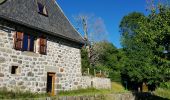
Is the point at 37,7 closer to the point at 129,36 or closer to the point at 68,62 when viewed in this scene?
the point at 68,62

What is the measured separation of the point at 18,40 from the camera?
16250mm

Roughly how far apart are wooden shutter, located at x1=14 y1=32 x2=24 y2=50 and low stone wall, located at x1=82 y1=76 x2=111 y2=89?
8297 millimetres

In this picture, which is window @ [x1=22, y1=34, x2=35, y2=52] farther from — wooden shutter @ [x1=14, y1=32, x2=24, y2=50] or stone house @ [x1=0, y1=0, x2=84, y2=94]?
wooden shutter @ [x1=14, y1=32, x2=24, y2=50]

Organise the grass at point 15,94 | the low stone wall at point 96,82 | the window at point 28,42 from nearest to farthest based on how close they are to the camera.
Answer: the grass at point 15,94, the window at point 28,42, the low stone wall at point 96,82

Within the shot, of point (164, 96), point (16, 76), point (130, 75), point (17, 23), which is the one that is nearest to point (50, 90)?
point (16, 76)

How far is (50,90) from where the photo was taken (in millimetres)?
19266

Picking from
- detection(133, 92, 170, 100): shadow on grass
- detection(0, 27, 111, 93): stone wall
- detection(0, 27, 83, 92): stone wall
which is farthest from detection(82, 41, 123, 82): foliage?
detection(0, 27, 83, 92): stone wall

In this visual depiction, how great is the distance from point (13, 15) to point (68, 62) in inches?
264

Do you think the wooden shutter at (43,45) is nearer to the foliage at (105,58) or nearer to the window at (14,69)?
the window at (14,69)

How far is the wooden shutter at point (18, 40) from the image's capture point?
16117 millimetres

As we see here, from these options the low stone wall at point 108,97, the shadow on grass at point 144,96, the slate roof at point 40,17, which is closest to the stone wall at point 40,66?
the slate roof at point 40,17

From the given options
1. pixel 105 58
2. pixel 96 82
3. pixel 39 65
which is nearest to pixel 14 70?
pixel 39 65

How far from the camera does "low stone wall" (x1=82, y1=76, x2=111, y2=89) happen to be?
943 inches

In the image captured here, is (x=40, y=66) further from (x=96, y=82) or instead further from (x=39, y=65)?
(x=96, y=82)
